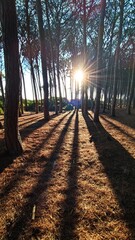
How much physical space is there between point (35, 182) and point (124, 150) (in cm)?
269

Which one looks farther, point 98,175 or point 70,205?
point 98,175

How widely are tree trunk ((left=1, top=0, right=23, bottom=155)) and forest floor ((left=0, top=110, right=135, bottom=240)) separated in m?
0.43

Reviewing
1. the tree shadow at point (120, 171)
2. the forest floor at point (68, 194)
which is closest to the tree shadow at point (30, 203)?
the forest floor at point (68, 194)

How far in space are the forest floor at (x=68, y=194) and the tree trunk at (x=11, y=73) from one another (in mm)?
425

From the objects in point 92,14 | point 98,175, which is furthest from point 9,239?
point 92,14

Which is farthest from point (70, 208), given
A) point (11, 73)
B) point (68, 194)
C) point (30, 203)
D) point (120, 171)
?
point (11, 73)

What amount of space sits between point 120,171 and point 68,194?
4.40ft

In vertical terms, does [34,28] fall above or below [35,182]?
above

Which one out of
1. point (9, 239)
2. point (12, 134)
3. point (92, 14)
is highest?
point (92, 14)

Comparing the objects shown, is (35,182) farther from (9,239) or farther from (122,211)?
(122,211)

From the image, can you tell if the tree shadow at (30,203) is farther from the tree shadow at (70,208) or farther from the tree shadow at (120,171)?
the tree shadow at (120,171)

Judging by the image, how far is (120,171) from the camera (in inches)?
140

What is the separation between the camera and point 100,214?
7.61 ft

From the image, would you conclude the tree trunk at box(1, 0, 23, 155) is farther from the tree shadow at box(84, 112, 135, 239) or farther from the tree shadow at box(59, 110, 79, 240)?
the tree shadow at box(84, 112, 135, 239)
